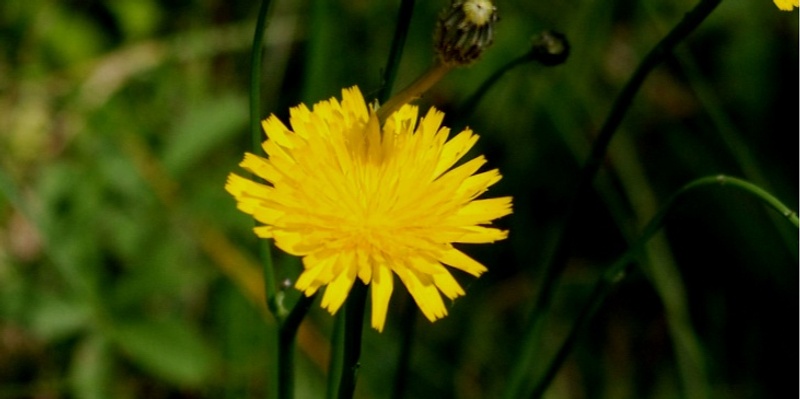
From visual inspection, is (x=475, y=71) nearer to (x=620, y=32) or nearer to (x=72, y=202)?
(x=620, y=32)

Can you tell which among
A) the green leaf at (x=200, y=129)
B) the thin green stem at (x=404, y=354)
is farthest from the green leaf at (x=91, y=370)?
the thin green stem at (x=404, y=354)

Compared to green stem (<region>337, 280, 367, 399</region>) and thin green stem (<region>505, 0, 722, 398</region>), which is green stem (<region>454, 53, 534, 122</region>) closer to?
thin green stem (<region>505, 0, 722, 398</region>)

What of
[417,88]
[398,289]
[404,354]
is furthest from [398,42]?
[398,289]

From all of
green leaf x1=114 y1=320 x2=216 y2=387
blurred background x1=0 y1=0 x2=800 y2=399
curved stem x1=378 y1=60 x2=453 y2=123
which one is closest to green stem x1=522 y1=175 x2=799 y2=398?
curved stem x1=378 y1=60 x2=453 y2=123

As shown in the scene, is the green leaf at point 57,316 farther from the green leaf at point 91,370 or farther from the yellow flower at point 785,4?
the yellow flower at point 785,4

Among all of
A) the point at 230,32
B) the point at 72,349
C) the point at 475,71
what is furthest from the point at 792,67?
the point at 72,349

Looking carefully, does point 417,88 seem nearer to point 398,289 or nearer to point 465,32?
point 465,32
